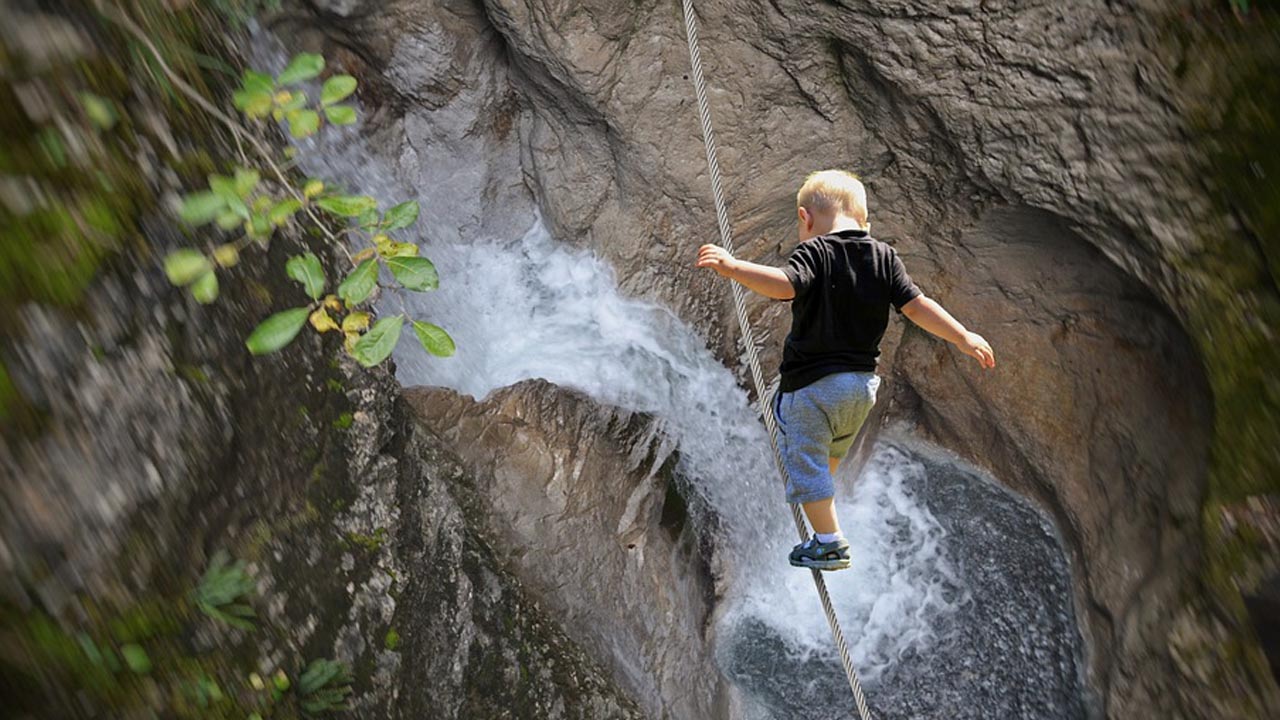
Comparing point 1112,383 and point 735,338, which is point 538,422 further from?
point 1112,383

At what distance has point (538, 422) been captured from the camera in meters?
3.73

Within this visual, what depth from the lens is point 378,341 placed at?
Answer: 178 cm

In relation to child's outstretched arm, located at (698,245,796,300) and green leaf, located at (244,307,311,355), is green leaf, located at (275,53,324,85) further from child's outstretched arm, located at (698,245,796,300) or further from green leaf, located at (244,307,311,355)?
child's outstretched arm, located at (698,245,796,300)

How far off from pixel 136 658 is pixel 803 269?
1.92 meters

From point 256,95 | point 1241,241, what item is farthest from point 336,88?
point 1241,241

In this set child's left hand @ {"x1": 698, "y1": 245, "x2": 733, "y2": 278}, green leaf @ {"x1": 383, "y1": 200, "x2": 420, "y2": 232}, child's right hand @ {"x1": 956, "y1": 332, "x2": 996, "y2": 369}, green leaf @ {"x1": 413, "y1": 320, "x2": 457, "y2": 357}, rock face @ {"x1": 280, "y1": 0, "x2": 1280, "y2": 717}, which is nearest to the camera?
green leaf @ {"x1": 413, "y1": 320, "x2": 457, "y2": 357}

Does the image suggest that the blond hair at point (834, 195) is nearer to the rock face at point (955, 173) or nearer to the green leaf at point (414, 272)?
the green leaf at point (414, 272)

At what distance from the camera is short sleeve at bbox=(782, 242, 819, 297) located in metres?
2.43

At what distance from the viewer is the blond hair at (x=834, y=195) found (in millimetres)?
2578

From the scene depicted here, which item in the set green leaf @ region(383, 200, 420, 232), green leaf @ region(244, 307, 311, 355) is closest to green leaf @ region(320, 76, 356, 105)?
green leaf @ region(383, 200, 420, 232)

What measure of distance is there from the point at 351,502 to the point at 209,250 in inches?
32.9

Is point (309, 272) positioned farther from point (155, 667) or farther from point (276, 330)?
point (155, 667)

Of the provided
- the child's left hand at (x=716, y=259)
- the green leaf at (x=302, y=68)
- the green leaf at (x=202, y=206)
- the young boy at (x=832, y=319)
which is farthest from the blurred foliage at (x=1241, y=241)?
the green leaf at (x=202, y=206)

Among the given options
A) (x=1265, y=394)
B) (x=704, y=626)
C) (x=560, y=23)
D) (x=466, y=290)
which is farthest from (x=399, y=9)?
(x=1265, y=394)
